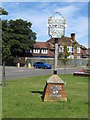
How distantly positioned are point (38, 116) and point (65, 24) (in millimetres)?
4885

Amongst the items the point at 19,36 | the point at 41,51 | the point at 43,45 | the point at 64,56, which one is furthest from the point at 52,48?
the point at 64,56

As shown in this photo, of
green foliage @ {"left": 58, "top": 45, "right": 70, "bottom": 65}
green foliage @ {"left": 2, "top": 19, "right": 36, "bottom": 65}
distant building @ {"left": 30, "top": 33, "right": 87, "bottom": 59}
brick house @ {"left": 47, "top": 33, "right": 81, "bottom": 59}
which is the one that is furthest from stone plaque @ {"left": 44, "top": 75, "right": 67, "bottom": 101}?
brick house @ {"left": 47, "top": 33, "right": 81, "bottom": 59}

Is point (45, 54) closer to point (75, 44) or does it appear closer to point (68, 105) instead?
point (75, 44)

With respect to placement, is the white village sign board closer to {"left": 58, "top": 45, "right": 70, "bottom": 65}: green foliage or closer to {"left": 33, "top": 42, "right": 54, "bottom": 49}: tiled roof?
{"left": 58, "top": 45, "right": 70, "bottom": 65}: green foliage

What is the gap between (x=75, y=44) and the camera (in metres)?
84.8

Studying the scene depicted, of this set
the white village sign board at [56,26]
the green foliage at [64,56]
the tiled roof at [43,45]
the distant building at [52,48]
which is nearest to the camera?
the white village sign board at [56,26]

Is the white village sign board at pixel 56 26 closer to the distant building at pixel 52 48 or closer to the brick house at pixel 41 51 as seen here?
the distant building at pixel 52 48

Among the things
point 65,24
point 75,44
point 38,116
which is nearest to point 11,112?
point 38,116

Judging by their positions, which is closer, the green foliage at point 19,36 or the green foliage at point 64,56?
the green foliage at point 64,56

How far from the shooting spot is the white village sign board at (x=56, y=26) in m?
10.9

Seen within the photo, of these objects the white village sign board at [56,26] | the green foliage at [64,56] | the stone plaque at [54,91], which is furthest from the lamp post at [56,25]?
the green foliage at [64,56]

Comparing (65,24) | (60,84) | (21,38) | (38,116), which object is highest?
(21,38)

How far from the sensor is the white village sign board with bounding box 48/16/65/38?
1093 cm

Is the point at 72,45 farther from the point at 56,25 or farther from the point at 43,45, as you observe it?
the point at 56,25
